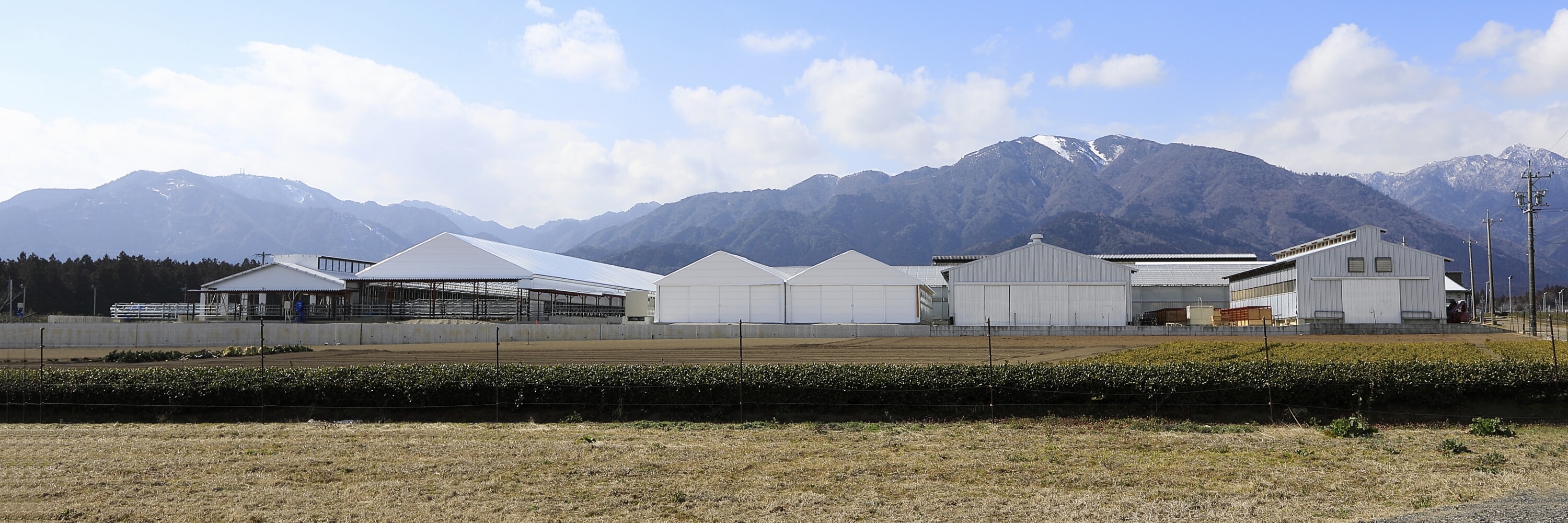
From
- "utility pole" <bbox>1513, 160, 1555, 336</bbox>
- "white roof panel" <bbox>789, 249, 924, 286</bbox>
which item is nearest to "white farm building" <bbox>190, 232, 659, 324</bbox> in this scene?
"white roof panel" <bbox>789, 249, 924, 286</bbox>

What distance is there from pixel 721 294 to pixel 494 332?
13329 millimetres

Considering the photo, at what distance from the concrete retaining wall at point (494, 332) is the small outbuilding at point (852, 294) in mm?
3154

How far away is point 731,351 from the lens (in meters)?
36.9

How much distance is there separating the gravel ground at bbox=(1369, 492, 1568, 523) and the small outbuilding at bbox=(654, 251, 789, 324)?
141 ft

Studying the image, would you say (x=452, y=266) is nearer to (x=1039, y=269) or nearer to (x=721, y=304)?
(x=721, y=304)

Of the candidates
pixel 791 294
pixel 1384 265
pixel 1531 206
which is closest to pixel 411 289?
pixel 791 294

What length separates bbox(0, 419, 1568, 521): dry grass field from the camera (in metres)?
9.79

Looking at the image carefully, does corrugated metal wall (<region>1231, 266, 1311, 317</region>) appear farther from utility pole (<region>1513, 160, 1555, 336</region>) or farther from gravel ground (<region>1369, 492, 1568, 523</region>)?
gravel ground (<region>1369, 492, 1568, 523</region>)

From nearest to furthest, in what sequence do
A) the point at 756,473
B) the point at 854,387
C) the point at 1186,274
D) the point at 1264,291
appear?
the point at 756,473, the point at 854,387, the point at 1264,291, the point at 1186,274

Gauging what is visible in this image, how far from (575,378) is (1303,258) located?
1802 inches

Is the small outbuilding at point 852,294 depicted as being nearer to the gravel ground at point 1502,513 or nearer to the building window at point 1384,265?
the building window at point 1384,265

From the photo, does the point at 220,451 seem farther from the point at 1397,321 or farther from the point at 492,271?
the point at 1397,321

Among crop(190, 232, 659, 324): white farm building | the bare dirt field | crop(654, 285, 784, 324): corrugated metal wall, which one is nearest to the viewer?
the bare dirt field

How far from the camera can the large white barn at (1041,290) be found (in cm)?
5000
